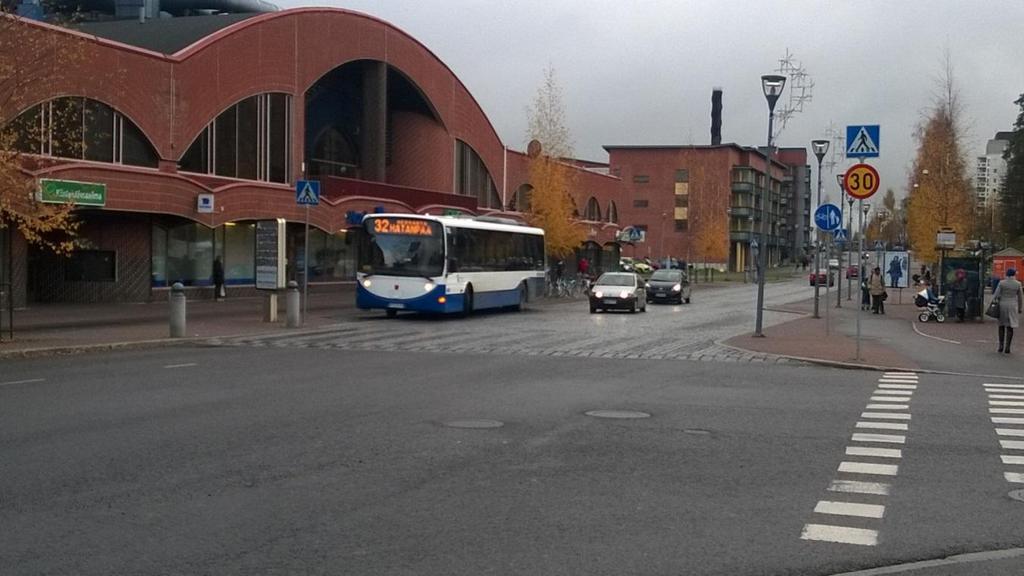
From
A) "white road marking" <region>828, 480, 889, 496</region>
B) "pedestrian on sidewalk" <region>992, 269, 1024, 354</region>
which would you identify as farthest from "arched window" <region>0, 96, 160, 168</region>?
"white road marking" <region>828, 480, 889, 496</region>

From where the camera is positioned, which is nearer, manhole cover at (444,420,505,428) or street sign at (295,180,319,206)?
manhole cover at (444,420,505,428)

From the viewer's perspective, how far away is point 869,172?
20.0m

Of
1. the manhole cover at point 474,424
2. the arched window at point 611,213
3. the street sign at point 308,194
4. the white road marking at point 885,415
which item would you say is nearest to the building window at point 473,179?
the arched window at point 611,213

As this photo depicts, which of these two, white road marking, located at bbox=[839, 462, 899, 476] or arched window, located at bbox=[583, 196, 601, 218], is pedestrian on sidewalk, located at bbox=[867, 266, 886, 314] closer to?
white road marking, located at bbox=[839, 462, 899, 476]

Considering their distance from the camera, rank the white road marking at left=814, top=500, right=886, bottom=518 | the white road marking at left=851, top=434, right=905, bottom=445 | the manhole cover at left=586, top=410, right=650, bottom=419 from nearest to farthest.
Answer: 1. the white road marking at left=814, top=500, right=886, bottom=518
2. the white road marking at left=851, top=434, right=905, bottom=445
3. the manhole cover at left=586, top=410, right=650, bottom=419

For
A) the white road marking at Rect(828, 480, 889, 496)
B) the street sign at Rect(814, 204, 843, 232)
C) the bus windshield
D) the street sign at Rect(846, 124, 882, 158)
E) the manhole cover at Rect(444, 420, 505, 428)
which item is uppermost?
the street sign at Rect(846, 124, 882, 158)

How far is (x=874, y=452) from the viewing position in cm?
1040

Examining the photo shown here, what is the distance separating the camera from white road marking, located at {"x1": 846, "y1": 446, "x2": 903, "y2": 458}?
10.2 meters

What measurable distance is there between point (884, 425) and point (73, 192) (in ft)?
85.0

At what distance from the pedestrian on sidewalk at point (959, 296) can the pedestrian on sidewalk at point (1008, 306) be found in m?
11.3

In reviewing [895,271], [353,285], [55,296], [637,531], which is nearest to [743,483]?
[637,531]

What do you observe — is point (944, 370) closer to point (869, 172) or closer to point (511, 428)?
point (869, 172)

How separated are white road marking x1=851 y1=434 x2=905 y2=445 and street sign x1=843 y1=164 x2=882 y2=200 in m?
9.42

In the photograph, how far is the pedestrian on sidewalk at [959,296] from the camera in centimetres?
3400
